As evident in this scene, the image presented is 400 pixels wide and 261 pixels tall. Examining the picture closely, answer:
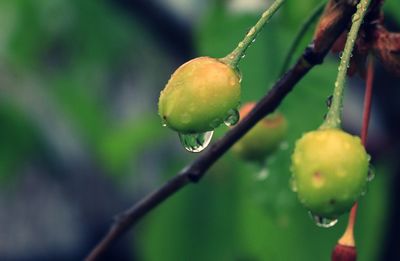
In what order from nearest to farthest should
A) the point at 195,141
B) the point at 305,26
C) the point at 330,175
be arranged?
1. the point at 330,175
2. the point at 195,141
3. the point at 305,26

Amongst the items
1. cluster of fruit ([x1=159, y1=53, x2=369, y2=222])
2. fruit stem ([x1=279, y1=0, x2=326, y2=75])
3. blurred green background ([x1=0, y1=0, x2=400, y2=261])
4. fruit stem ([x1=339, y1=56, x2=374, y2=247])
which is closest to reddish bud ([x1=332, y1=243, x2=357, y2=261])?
fruit stem ([x1=339, y1=56, x2=374, y2=247])

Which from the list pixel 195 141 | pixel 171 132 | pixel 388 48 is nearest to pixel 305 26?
pixel 388 48

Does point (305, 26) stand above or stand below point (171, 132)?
above

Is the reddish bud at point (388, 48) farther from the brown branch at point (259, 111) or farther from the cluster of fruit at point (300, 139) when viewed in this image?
the cluster of fruit at point (300, 139)

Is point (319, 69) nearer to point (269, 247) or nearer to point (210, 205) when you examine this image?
point (269, 247)

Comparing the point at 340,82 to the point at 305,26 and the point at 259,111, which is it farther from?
the point at 305,26

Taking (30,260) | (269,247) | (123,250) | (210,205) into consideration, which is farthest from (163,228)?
(30,260)

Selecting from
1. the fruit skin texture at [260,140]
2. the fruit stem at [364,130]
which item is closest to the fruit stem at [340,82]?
the fruit stem at [364,130]

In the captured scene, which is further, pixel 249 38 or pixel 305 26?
pixel 305 26
